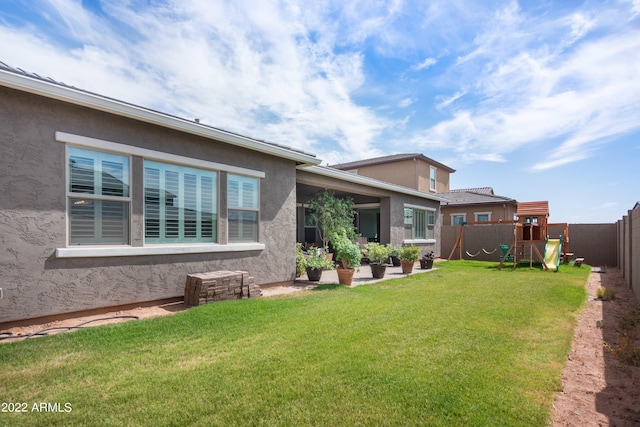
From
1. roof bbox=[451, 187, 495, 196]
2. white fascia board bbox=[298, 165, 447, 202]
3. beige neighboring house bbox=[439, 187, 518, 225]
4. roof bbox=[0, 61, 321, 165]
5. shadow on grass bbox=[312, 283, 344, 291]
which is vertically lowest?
shadow on grass bbox=[312, 283, 344, 291]

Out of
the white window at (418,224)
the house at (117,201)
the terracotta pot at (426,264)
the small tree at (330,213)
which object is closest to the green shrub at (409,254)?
the terracotta pot at (426,264)

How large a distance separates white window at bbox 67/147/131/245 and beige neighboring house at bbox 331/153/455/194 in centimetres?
1677

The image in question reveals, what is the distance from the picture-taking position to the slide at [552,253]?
1316 centimetres

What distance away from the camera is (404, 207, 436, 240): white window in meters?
16.1

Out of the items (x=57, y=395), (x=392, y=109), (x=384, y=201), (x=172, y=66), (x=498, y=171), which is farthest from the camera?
(x=498, y=171)

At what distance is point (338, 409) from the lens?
262cm

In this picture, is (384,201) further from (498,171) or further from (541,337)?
(498,171)

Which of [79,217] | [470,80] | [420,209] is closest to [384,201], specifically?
[420,209]

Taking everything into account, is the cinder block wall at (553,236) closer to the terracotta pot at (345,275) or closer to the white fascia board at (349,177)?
the white fascia board at (349,177)

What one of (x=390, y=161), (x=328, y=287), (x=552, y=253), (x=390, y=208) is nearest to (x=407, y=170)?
(x=390, y=161)

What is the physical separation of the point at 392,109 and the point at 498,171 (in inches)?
504

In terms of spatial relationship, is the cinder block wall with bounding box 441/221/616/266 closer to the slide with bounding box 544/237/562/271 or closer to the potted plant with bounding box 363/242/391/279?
the slide with bounding box 544/237/562/271

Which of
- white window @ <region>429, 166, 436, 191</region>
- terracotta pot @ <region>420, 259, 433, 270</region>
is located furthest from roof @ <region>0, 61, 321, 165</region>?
white window @ <region>429, 166, 436, 191</region>

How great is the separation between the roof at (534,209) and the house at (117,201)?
1129 cm
